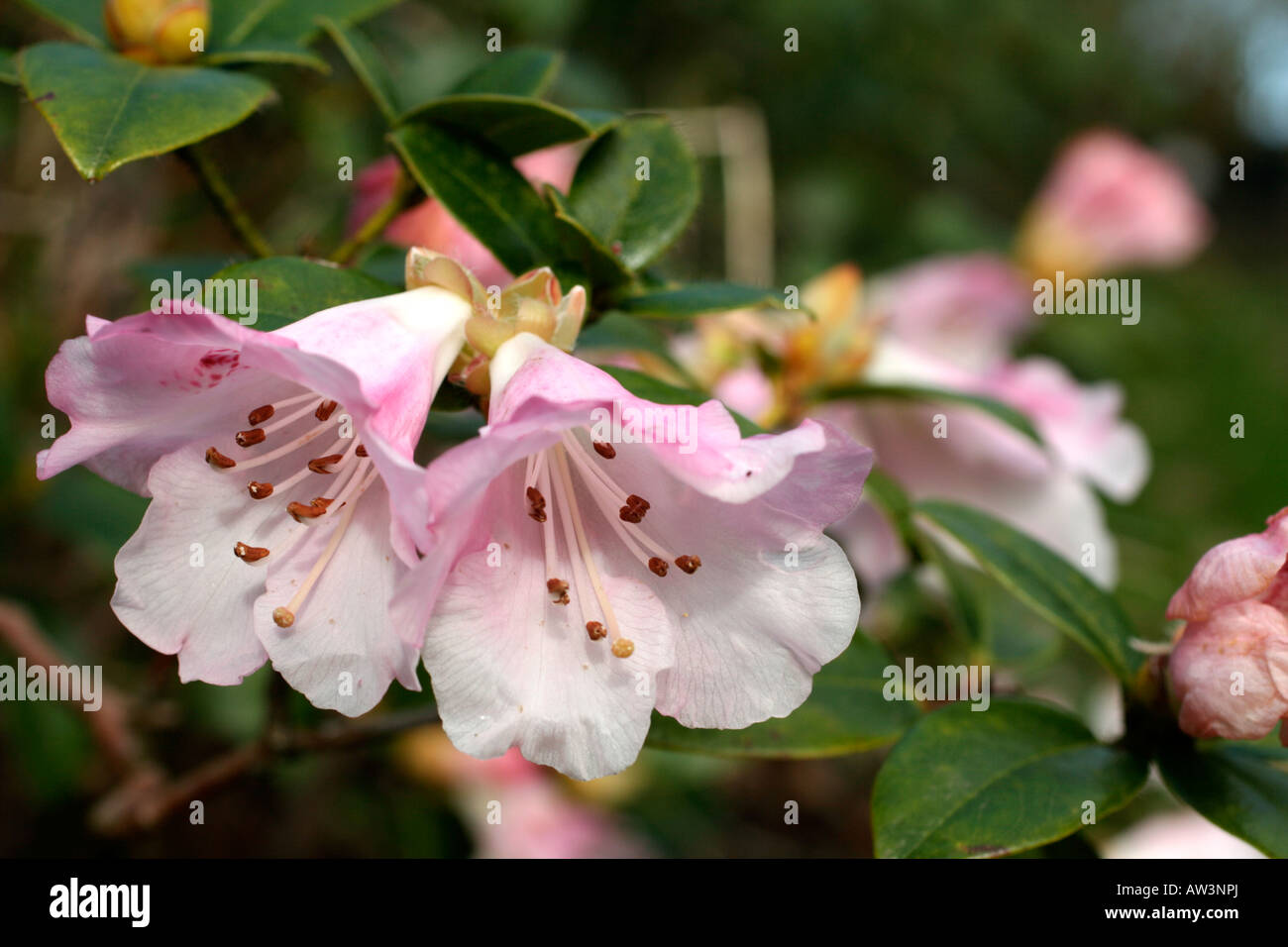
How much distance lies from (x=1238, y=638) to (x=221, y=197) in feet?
2.62

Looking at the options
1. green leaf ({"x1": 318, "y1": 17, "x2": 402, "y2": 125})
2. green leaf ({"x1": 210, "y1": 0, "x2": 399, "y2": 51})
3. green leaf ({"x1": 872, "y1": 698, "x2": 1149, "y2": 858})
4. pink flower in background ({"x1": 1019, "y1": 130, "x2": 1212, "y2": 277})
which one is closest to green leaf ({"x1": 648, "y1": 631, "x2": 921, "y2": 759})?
green leaf ({"x1": 872, "y1": 698, "x2": 1149, "y2": 858})

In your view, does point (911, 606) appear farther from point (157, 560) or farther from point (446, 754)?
point (157, 560)

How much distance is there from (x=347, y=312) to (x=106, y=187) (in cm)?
126

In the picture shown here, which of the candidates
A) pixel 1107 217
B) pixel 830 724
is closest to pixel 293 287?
pixel 830 724

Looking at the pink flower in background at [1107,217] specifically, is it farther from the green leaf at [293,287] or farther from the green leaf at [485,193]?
the green leaf at [293,287]

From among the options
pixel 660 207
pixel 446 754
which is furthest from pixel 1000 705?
pixel 446 754

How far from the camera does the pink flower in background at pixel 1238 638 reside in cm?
68

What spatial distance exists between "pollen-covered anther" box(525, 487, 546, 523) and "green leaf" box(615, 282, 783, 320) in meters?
0.19

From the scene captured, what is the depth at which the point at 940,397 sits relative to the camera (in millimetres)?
1076

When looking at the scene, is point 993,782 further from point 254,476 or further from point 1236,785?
point 254,476

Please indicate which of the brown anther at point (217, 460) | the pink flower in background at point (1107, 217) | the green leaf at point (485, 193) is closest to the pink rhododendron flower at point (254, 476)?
the brown anther at point (217, 460)

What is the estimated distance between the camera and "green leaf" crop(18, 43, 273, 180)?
70cm

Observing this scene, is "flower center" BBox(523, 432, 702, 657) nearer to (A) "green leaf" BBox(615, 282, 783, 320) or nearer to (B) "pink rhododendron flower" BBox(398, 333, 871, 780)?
(B) "pink rhododendron flower" BBox(398, 333, 871, 780)

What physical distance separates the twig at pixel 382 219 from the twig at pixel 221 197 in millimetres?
61
